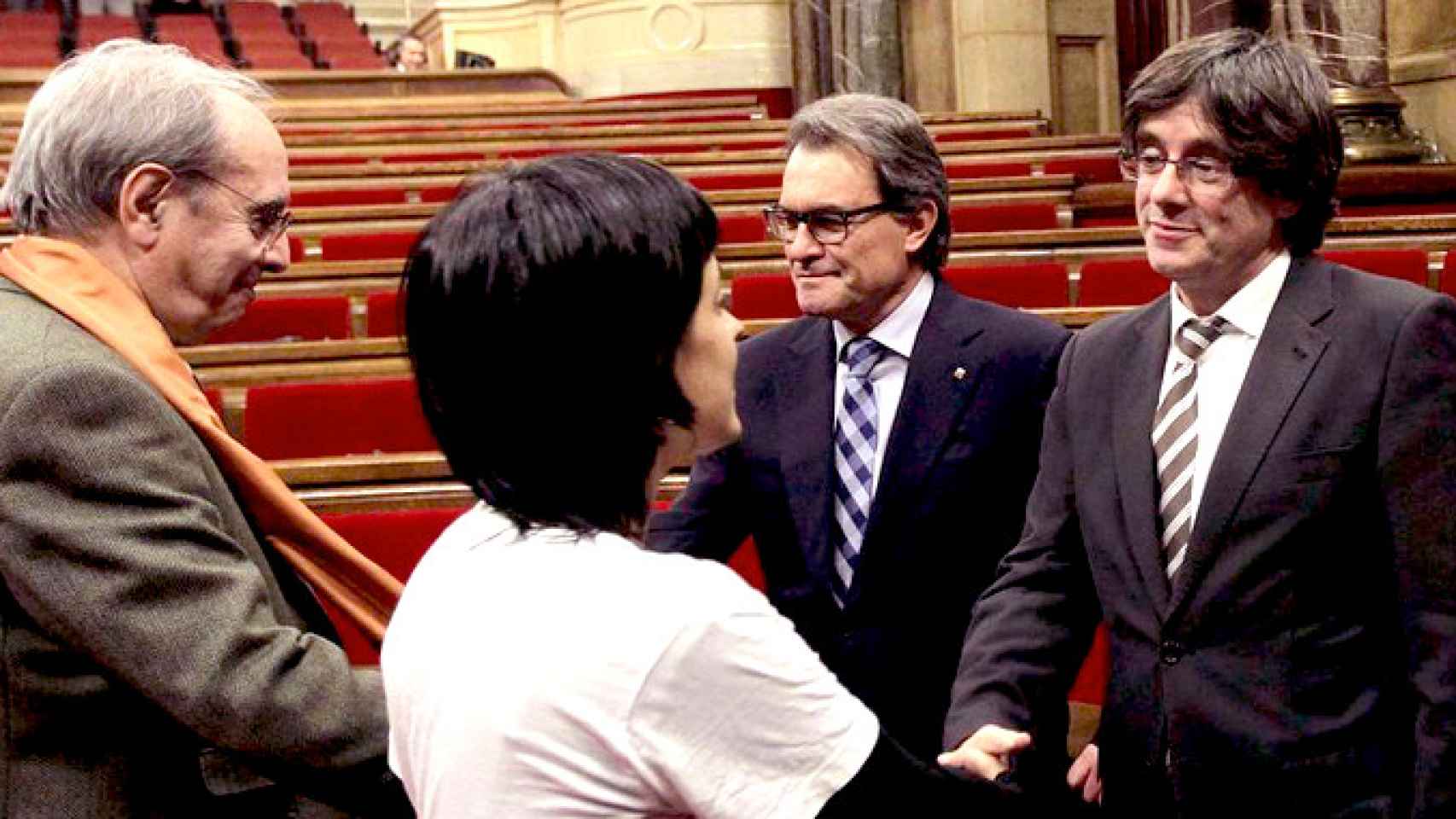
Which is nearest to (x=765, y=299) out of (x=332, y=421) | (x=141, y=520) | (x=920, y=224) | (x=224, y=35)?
(x=332, y=421)

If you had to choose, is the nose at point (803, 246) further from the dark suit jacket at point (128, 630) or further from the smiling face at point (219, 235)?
the dark suit jacket at point (128, 630)

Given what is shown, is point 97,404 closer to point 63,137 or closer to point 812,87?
point 63,137

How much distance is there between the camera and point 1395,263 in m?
3.88

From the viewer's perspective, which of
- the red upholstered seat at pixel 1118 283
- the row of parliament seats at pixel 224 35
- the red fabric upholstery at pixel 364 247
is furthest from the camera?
the row of parliament seats at pixel 224 35

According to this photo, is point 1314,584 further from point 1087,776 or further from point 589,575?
point 589,575

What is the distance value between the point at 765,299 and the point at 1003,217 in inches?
62.3

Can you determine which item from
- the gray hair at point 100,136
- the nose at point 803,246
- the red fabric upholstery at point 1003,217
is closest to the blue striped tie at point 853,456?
the nose at point 803,246

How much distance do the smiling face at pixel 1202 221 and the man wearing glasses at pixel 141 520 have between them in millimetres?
799

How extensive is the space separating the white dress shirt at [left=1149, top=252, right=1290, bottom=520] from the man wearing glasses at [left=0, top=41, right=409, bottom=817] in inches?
29.6

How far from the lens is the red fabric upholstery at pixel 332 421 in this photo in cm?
296

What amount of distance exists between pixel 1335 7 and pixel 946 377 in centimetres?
449

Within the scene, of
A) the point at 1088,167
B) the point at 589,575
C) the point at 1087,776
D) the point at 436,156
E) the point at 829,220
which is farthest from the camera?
the point at 436,156

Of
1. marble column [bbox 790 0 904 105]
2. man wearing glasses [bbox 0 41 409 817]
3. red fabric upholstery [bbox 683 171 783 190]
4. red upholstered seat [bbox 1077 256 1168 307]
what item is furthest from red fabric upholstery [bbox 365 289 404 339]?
marble column [bbox 790 0 904 105]

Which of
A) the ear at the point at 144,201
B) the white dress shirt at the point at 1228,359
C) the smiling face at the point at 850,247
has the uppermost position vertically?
the ear at the point at 144,201
